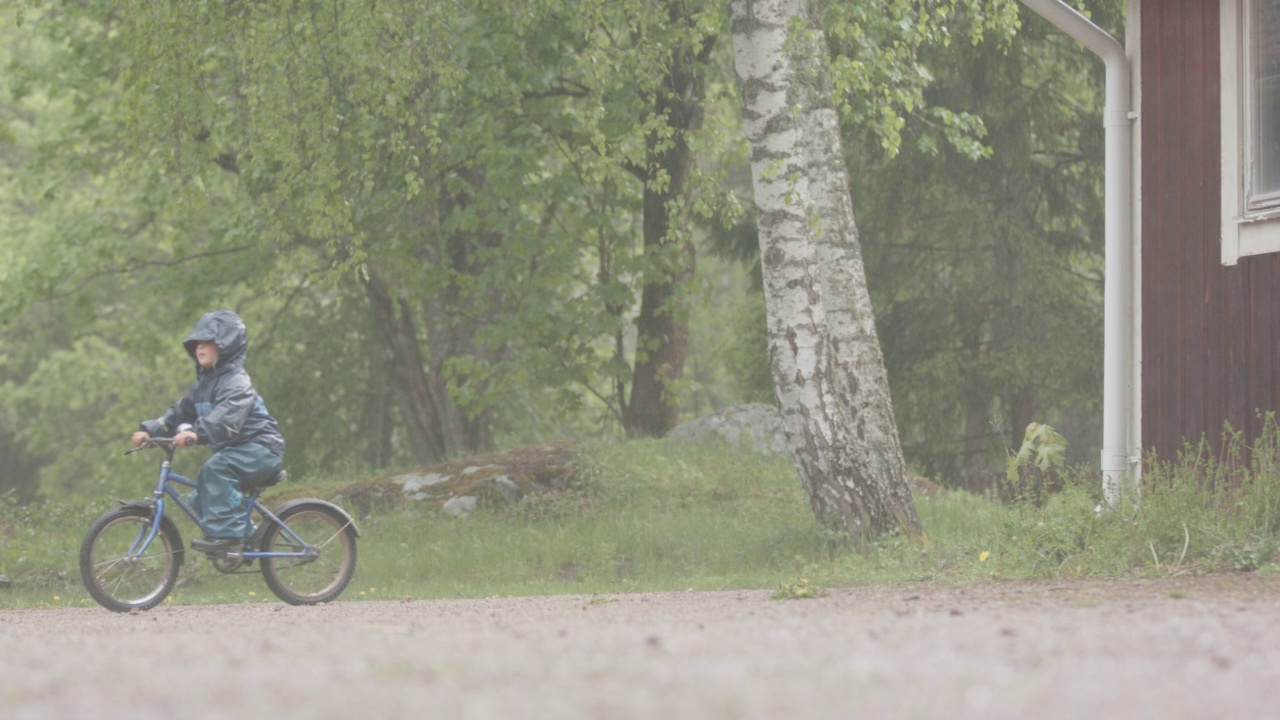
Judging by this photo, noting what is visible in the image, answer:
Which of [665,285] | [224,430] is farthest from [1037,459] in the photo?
[665,285]

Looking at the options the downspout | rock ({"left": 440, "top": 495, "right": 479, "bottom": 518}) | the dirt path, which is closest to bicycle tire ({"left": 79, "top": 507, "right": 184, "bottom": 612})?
the dirt path

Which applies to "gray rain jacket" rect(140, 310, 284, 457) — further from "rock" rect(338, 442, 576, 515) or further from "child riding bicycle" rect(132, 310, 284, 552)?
"rock" rect(338, 442, 576, 515)

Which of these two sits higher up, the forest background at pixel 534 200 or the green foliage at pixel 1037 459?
the forest background at pixel 534 200

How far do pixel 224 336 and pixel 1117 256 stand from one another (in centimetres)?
587

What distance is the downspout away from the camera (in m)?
10.0

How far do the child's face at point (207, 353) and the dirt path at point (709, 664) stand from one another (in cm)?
240

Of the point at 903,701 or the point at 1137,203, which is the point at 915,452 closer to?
the point at 1137,203

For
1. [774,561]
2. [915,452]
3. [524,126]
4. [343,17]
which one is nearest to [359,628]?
[774,561]

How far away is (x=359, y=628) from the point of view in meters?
6.51

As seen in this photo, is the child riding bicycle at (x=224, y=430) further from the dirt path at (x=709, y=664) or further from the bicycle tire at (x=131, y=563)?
the dirt path at (x=709, y=664)

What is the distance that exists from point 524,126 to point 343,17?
11.4ft

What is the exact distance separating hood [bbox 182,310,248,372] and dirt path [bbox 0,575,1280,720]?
241 cm

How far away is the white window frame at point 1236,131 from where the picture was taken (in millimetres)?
9156

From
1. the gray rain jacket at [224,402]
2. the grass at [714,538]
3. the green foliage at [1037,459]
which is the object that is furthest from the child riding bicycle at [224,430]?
the green foliage at [1037,459]
